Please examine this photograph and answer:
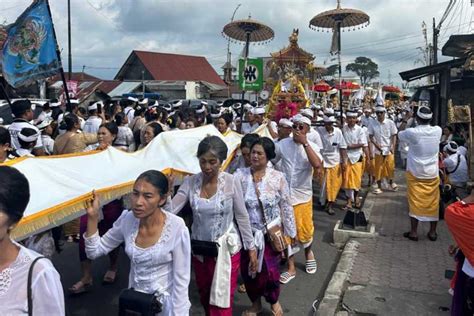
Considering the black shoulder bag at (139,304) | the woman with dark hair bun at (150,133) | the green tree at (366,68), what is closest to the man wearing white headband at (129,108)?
the woman with dark hair bun at (150,133)

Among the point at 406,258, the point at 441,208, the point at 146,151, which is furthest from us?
the point at 441,208

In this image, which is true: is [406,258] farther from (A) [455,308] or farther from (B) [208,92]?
(B) [208,92]

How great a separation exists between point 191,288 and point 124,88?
3128cm

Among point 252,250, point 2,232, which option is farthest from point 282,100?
point 2,232

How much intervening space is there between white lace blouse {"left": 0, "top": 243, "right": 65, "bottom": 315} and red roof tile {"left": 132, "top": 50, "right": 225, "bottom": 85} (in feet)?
120

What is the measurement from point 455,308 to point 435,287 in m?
1.53

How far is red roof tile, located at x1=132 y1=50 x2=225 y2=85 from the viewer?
37875 millimetres

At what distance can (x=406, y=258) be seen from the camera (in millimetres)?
5930

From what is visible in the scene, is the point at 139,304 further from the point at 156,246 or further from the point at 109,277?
the point at 109,277

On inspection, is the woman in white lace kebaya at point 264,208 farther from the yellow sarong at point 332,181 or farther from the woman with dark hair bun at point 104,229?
the yellow sarong at point 332,181

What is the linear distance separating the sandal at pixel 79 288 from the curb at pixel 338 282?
268 cm

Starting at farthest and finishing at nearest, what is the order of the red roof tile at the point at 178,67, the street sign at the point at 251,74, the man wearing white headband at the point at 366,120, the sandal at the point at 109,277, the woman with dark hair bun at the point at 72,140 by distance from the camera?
the red roof tile at the point at 178,67
the man wearing white headband at the point at 366,120
the street sign at the point at 251,74
the woman with dark hair bun at the point at 72,140
the sandal at the point at 109,277

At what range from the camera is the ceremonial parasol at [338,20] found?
10.4 m

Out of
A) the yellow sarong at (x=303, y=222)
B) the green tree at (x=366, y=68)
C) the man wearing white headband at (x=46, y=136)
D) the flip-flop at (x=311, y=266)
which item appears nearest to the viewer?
the yellow sarong at (x=303, y=222)
